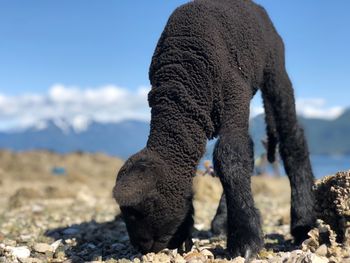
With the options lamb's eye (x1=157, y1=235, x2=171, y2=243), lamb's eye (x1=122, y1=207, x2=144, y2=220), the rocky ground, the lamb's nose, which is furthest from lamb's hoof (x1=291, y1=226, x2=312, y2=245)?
lamb's eye (x1=122, y1=207, x2=144, y2=220)

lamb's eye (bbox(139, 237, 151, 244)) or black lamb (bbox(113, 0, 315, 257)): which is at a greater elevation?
black lamb (bbox(113, 0, 315, 257))

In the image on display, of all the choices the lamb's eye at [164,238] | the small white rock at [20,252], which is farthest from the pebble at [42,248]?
the lamb's eye at [164,238]

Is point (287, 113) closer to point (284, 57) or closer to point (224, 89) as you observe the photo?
point (284, 57)

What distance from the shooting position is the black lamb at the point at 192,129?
5.52 meters

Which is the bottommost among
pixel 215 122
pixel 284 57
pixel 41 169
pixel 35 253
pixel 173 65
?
pixel 35 253

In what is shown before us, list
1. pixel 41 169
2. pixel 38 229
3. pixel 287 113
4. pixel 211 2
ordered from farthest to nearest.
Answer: pixel 41 169
pixel 38 229
pixel 287 113
pixel 211 2

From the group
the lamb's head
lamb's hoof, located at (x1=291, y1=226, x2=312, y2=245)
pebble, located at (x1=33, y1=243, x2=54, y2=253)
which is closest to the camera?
the lamb's head

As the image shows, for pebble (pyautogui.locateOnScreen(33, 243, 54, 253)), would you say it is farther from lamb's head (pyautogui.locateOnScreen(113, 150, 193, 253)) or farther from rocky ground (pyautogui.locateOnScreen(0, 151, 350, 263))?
lamb's head (pyautogui.locateOnScreen(113, 150, 193, 253))

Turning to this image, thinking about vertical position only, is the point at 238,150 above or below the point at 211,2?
below

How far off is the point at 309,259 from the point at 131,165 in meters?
1.90

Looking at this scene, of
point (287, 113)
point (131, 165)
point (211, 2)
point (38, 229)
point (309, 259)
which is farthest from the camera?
point (38, 229)

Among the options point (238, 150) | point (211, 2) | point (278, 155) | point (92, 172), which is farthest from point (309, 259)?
point (92, 172)

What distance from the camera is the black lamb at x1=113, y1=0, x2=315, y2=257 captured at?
5523 mm

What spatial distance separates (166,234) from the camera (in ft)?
18.8
